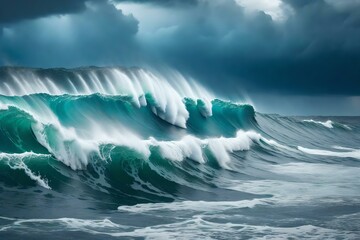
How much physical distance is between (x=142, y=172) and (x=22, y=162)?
3119mm

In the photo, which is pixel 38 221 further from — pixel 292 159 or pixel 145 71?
pixel 145 71

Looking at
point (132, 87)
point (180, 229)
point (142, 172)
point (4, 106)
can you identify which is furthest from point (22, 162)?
point (132, 87)

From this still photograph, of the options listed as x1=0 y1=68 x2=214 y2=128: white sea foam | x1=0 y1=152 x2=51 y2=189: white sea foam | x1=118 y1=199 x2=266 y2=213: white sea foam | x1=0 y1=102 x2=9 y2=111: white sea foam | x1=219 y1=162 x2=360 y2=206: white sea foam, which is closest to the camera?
x1=118 y1=199 x2=266 y2=213: white sea foam

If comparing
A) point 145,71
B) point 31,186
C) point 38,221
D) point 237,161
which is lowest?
point 38,221

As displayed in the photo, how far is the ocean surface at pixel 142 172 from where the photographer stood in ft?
26.5

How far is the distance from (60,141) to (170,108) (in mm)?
9615

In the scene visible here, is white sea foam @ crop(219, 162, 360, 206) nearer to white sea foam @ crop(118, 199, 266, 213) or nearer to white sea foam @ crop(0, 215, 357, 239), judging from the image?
white sea foam @ crop(118, 199, 266, 213)

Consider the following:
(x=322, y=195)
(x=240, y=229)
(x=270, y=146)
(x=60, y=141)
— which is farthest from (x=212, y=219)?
(x=270, y=146)

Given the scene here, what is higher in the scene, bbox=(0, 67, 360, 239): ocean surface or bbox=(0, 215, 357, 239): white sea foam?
bbox=(0, 67, 360, 239): ocean surface

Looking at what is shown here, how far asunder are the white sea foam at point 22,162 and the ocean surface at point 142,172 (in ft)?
0.07

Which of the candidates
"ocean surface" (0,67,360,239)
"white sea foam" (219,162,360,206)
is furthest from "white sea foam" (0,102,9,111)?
"white sea foam" (219,162,360,206)

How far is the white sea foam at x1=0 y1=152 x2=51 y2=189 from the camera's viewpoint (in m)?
10.4

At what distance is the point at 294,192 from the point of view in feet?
38.2

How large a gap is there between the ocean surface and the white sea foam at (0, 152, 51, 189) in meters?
0.02
